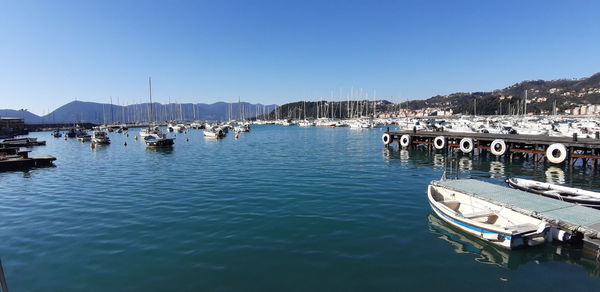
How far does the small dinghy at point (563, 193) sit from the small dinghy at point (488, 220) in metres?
5.15

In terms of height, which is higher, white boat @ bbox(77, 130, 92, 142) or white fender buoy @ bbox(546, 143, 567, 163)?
white fender buoy @ bbox(546, 143, 567, 163)

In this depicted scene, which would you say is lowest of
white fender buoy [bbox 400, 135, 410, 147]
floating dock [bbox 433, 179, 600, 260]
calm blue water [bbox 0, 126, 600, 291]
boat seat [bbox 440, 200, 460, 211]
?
calm blue water [bbox 0, 126, 600, 291]

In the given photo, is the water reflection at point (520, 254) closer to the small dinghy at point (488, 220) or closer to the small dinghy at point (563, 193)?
the small dinghy at point (488, 220)

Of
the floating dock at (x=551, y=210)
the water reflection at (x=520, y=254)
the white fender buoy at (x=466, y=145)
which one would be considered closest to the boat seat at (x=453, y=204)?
the floating dock at (x=551, y=210)

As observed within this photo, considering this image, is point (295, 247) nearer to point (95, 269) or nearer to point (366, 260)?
point (366, 260)

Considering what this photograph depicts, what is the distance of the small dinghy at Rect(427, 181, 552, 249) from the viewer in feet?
38.9

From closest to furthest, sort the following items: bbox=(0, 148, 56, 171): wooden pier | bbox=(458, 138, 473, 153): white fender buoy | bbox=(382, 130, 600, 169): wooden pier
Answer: bbox=(382, 130, 600, 169): wooden pier
bbox=(0, 148, 56, 171): wooden pier
bbox=(458, 138, 473, 153): white fender buoy

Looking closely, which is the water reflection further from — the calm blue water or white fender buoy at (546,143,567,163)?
white fender buoy at (546,143,567,163)

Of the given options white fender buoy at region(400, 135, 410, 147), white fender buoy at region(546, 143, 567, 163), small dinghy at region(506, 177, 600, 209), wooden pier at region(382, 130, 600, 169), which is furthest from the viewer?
white fender buoy at region(400, 135, 410, 147)

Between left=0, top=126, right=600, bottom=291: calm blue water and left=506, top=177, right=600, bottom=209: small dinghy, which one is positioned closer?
left=0, top=126, right=600, bottom=291: calm blue water

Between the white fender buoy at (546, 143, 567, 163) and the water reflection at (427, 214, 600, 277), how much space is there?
25.5 metres

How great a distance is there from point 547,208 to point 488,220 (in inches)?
92.4

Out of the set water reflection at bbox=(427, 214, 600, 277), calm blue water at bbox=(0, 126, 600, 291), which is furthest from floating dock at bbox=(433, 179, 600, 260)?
calm blue water at bbox=(0, 126, 600, 291)

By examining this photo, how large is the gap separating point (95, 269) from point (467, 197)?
55.1ft
